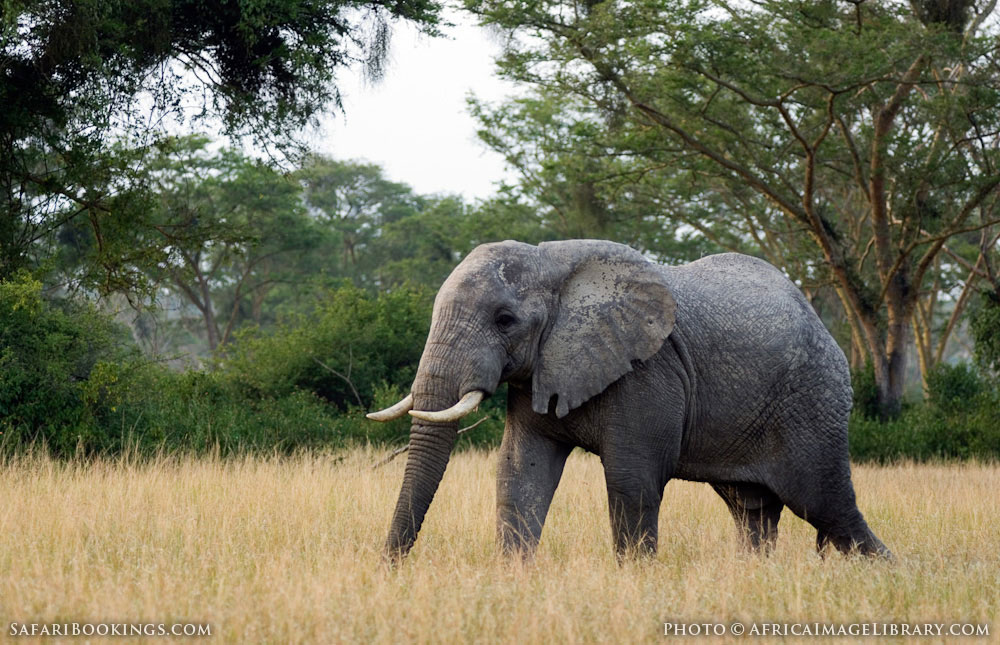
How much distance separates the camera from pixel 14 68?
12922 mm

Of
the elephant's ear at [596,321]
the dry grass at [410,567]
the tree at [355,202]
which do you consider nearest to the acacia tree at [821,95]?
the dry grass at [410,567]

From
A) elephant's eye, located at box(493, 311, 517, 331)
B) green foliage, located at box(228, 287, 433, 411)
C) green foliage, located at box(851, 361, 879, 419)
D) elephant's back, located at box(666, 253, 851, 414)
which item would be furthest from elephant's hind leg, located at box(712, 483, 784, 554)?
green foliage, located at box(851, 361, 879, 419)

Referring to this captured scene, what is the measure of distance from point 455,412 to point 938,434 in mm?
13575

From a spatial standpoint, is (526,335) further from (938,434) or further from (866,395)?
(866,395)

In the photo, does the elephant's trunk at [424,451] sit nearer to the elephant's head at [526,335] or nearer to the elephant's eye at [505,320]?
the elephant's head at [526,335]

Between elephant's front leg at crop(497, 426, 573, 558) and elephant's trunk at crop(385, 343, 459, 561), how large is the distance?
0.61 metres

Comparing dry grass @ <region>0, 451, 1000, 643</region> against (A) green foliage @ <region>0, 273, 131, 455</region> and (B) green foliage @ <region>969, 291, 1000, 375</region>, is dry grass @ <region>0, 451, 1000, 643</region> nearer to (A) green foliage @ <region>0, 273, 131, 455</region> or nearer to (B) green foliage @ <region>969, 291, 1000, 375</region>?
(A) green foliage @ <region>0, 273, 131, 455</region>

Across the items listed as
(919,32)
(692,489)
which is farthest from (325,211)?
(692,489)

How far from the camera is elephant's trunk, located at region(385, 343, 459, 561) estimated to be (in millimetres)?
6504

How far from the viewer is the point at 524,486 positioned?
279 inches

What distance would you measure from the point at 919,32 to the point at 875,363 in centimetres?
647

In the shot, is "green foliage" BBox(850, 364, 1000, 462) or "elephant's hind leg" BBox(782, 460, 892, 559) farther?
"green foliage" BBox(850, 364, 1000, 462)

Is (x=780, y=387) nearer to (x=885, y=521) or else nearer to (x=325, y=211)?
(x=885, y=521)

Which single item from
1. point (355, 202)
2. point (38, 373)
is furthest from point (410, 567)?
point (355, 202)
